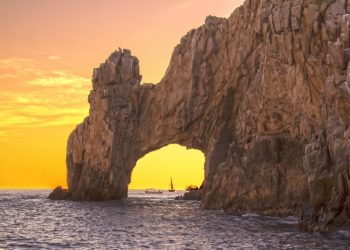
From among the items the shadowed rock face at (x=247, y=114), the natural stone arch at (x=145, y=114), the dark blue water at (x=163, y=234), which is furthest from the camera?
the natural stone arch at (x=145, y=114)

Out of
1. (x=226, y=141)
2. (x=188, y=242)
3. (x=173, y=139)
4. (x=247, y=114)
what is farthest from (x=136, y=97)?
(x=188, y=242)

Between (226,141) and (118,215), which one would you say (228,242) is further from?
(226,141)

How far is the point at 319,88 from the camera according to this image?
70625 millimetres

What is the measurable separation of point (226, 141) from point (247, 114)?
508 inches

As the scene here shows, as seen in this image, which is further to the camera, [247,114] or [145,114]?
[145,114]

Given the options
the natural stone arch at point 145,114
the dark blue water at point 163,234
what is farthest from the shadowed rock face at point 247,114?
the dark blue water at point 163,234

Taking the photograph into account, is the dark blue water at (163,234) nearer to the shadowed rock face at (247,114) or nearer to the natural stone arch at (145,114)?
the shadowed rock face at (247,114)

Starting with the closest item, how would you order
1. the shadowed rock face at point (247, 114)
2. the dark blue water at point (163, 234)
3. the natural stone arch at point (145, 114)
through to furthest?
the dark blue water at point (163, 234)
the shadowed rock face at point (247, 114)
the natural stone arch at point (145, 114)

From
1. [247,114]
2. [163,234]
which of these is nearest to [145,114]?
[247,114]

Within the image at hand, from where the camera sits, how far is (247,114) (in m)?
86.9

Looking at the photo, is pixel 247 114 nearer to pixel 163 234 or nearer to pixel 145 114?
pixel 145 114

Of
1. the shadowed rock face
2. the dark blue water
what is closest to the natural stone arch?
the shadowed rock face

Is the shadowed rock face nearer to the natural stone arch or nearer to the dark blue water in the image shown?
the natural stone arch

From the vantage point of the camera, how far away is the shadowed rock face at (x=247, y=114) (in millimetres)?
53094
